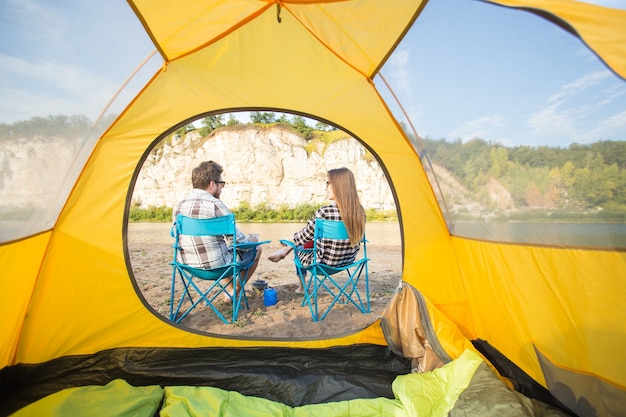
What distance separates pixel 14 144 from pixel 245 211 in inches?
786

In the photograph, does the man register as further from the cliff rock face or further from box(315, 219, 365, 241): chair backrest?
the cliff rock face

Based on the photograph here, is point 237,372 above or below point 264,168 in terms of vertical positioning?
below

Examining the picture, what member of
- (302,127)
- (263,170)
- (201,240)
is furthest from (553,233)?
(302,127)

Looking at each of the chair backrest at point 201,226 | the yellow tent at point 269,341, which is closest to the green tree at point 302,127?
the chair backrest at point 201,226

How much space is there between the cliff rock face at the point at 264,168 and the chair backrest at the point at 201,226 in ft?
63.0

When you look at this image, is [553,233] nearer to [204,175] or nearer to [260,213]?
[204,175]

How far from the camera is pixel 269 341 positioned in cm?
225

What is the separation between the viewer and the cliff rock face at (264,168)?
22.2m

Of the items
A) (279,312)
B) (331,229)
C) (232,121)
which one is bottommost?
(279,312)

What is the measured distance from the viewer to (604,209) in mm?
1280

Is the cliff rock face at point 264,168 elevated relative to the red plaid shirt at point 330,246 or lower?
elevated

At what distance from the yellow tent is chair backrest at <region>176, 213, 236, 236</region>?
0.44 m

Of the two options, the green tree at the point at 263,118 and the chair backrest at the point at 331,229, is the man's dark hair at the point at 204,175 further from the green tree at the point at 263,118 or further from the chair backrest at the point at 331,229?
the green tree at the point at 263,118

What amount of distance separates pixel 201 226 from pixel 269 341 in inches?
38.5
